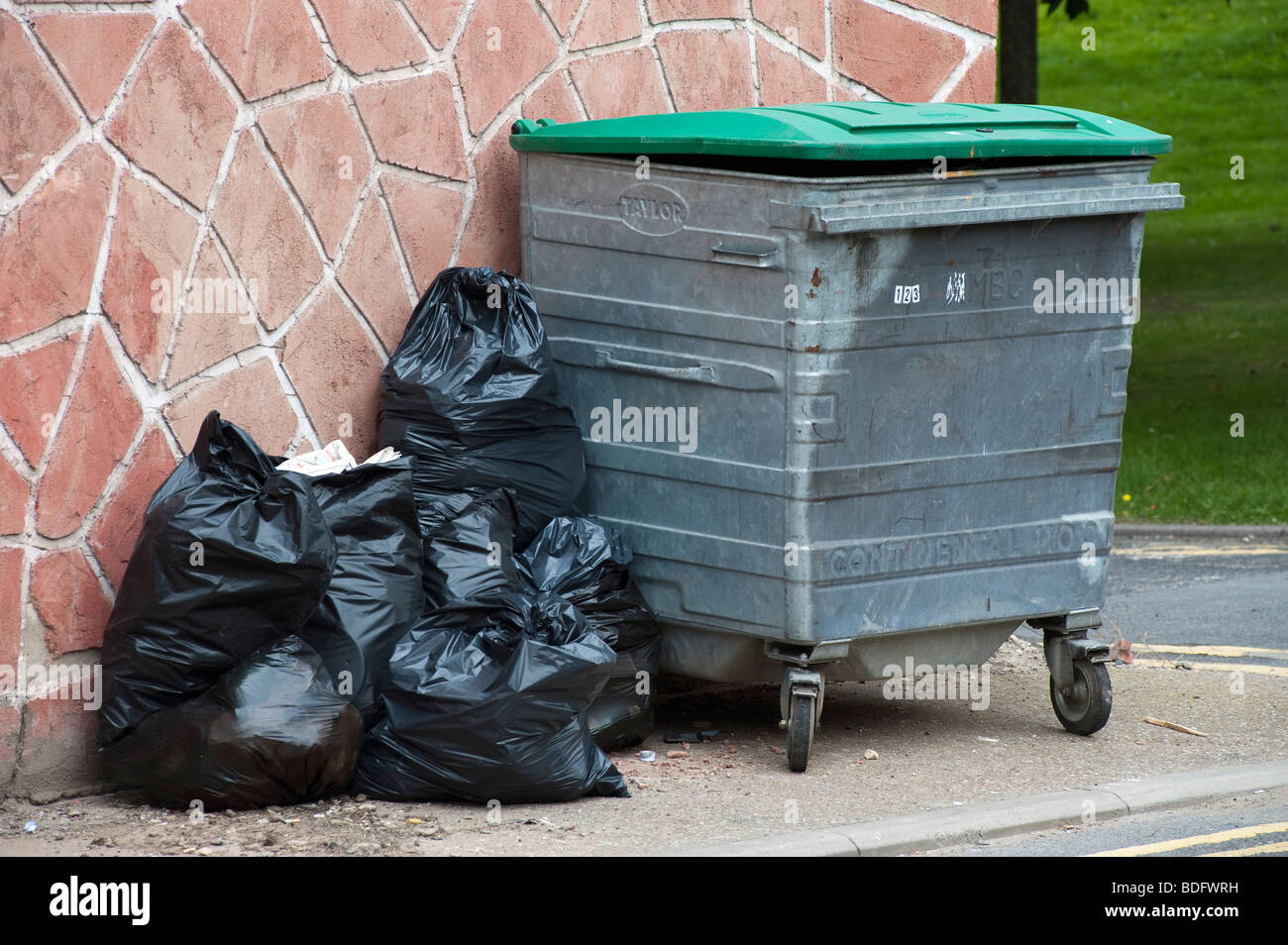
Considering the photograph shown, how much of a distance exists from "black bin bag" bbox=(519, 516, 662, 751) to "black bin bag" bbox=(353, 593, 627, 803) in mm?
385

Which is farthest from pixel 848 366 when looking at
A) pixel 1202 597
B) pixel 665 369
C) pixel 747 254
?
pixel 1202 597

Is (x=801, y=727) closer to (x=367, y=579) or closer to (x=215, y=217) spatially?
(x=367, y=579)

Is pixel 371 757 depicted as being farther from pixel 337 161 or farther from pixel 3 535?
pixel 337 161

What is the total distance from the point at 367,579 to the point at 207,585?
0.51 metres

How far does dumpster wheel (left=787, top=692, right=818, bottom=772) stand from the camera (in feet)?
17.3

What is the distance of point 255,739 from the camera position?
184 inches

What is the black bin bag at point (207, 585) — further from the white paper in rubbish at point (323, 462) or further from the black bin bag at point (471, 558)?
the black bin bag at point (471, 558)

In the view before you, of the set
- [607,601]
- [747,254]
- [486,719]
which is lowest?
[486,719]

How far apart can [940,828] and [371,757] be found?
5.29 ft

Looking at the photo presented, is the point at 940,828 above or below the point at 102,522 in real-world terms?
below

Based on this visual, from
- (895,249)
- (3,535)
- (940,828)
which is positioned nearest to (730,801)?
(940,828)

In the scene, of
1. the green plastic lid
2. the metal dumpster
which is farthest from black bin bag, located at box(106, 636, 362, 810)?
the green plastic lid

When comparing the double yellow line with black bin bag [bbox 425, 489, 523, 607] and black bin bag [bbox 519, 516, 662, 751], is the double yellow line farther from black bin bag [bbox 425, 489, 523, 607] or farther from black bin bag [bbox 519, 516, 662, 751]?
black bin bag [bbox 425, 489, 523, 607]

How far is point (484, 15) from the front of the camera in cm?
589
